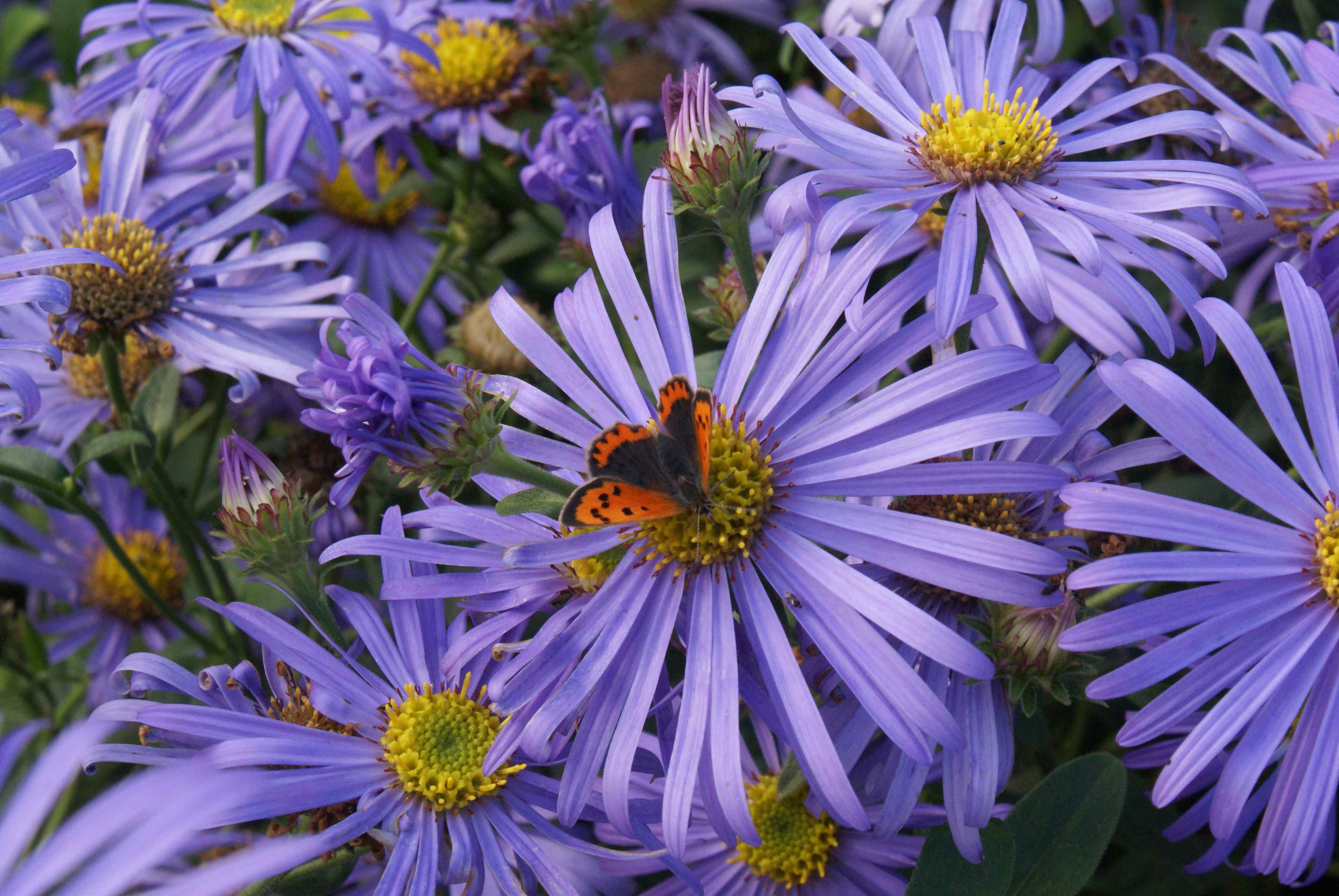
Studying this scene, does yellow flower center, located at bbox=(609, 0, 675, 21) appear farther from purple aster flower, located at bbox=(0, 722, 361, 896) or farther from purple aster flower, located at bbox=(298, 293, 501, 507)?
purple aster flower, located at bbox=(0, 722, 361, 896)

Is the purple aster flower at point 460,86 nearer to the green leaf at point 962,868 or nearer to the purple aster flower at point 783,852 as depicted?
the purple aster flower at point 783,852

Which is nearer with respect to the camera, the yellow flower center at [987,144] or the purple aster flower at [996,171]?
the purple aster flower at [996,171]

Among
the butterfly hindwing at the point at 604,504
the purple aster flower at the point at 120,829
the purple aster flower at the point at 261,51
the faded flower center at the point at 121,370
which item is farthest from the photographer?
the faded flower center at the point at 121,370

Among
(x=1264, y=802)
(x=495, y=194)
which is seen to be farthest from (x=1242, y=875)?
(x=495, y=194)

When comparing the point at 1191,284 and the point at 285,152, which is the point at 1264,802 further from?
the point at 285,152

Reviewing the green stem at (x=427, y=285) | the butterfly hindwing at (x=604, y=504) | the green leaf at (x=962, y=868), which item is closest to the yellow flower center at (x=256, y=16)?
the green stem at (x=427, y=285)

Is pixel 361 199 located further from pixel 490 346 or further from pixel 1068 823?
pixel 1068 823
